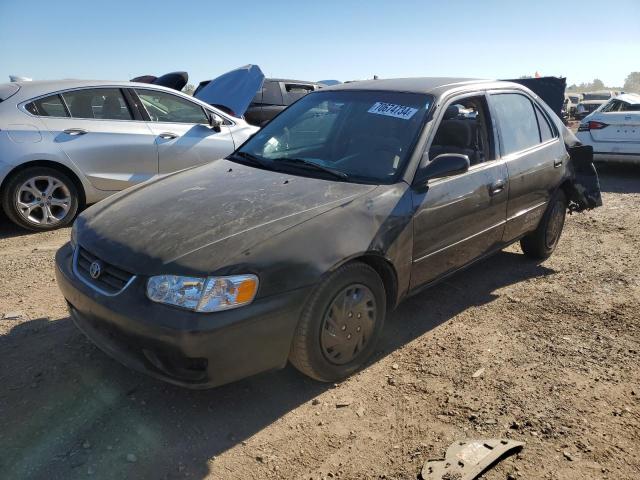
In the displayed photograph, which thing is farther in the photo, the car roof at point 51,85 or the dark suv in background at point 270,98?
the dark suv in background at point 270,98

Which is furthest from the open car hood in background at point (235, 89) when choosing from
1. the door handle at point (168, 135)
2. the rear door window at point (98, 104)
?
the rear door window at point (98, 104)

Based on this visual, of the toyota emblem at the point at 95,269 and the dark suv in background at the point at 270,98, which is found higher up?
the dark suv in background at the point at 270,98

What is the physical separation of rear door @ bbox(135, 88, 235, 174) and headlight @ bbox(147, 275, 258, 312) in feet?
13.2

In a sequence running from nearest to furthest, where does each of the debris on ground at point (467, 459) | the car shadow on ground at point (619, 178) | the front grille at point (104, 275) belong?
the debris on ground at point (467, 459)
the front grille at point (104, 275)
the car shadow on ground at point (619, 178)

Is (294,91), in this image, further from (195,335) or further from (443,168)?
(195,335)

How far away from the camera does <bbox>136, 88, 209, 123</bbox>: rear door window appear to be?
6.22 meters

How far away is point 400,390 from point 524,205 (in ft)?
6.81

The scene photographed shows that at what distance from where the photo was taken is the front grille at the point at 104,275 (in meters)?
2.52

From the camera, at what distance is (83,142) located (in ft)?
18.4

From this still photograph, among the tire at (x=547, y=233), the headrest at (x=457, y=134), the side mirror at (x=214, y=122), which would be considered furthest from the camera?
the side mirror at (x=214, y=122)

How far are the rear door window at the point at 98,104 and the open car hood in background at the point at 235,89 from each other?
2213mm

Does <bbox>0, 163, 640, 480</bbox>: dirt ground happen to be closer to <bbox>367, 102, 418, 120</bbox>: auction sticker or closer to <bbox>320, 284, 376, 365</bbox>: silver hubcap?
<bbox>320, 284, 376, 365</bbox>: silver hubcap

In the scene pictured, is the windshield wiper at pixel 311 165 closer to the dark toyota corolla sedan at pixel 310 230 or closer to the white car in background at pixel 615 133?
the dark toyota corolla sedan at pixel 310 230

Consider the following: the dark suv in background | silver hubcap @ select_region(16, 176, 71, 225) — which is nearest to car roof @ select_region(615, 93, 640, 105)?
the dark suv in background
